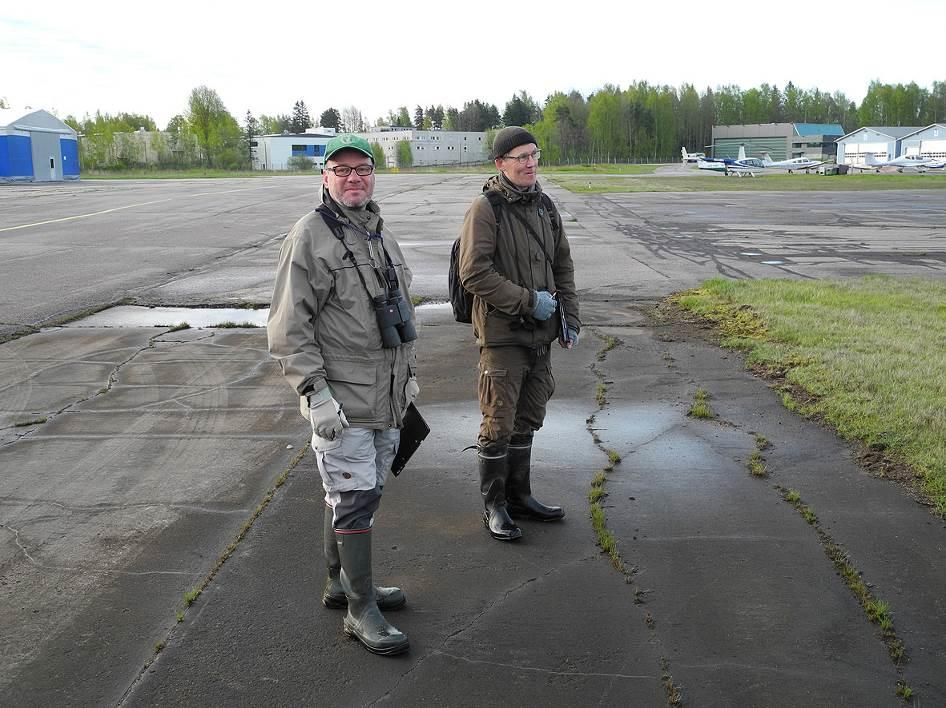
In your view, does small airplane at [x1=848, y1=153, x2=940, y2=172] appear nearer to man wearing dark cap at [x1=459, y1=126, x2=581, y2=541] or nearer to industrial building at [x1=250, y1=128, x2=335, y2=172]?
industrial building at [x1=250, y1=128, x2=335, y2=172]

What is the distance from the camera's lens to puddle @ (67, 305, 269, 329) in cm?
1107

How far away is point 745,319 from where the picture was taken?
10578mm

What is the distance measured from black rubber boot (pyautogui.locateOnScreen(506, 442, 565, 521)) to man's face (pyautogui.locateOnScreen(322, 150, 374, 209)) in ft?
6.25

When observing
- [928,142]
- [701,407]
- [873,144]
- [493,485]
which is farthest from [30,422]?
[873,144]

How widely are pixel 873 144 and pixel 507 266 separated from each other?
13182 cm

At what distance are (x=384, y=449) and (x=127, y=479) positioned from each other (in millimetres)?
2656

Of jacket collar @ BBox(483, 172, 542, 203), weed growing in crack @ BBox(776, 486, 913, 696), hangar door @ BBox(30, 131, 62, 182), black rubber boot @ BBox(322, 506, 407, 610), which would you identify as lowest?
weed growing in crack @ BBox(776, 486, 913, 696)

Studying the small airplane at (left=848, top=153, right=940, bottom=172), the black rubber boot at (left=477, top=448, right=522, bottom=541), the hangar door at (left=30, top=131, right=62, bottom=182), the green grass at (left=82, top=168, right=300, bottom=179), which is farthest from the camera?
the small airplane at (left=848, top=153, right=940, bottom=172)

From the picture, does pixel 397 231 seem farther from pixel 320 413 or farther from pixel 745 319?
pixel 320 413

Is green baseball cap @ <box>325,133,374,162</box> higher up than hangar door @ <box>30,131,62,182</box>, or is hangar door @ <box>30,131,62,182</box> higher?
hangar door @ <box>30,131,62,182</box>

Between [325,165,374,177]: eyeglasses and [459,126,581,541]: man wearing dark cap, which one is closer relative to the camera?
[325,165,374,177]: eyeglasses

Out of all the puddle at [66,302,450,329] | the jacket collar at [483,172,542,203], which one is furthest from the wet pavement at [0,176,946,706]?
the puddle at [66,302,450,329]

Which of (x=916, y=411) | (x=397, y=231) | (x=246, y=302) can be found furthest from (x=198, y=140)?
(x=916, y=411)

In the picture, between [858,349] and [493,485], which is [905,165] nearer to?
[858,349]
